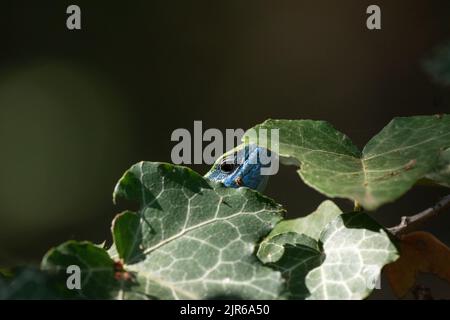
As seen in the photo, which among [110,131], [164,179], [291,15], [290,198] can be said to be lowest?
[290,198]

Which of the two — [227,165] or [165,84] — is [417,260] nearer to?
[227,165]

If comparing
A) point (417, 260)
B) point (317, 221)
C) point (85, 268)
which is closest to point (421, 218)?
point (417, 260)

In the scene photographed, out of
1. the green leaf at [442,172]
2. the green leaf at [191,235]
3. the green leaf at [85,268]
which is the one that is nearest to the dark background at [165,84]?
the green leaf at [442,172]

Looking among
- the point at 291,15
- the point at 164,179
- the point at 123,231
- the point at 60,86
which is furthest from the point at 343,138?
the point at 60,86

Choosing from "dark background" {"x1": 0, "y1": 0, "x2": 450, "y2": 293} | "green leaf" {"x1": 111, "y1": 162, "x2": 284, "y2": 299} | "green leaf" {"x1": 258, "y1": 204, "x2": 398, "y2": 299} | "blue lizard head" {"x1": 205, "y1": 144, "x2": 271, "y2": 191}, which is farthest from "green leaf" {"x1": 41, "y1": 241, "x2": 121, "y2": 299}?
"dark background" {"x1": 0, "y1": 0, "x2": 450, "y2": 293}

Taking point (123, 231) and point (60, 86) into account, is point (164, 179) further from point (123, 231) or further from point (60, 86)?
point (60, 86)

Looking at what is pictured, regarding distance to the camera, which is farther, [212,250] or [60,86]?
[60,86]

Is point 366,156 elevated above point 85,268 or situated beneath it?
elevated above
